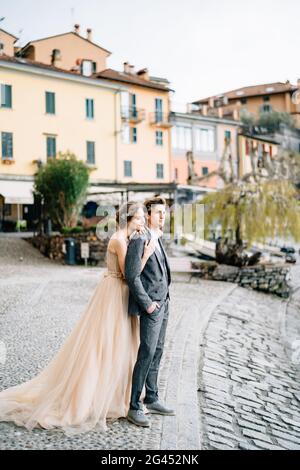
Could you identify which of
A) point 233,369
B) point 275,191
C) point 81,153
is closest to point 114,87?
point 81,153

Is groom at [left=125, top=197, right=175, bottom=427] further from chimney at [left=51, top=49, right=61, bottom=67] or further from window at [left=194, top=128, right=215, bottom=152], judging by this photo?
window at [left=194, top=128, right=215, bottom=152]

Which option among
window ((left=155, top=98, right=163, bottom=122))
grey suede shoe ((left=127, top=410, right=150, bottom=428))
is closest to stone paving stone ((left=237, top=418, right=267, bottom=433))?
grey suede shoe ((left=127, top=410, right=150, bottom=428))

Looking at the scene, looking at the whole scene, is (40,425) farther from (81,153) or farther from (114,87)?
(114,87)

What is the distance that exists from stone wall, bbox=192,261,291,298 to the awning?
6.41 meters

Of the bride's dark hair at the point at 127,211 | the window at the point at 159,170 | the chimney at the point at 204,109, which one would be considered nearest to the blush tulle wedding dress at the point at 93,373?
the bride's dark hair at the point at 127,211

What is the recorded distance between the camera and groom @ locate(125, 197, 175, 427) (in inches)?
116

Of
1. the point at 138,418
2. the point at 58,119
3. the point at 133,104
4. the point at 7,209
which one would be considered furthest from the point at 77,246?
the point at 133,104

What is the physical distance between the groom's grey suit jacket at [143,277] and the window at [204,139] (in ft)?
73.0

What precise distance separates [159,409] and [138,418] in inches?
10.6

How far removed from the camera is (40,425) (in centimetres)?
281

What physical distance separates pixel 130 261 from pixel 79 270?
8.64 m

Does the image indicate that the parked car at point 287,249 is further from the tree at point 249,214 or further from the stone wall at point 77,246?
the stone wall at point 77,246

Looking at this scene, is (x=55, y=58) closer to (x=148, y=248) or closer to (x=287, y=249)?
(x=287, y=249)

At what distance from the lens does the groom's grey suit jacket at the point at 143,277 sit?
294 centimetres
